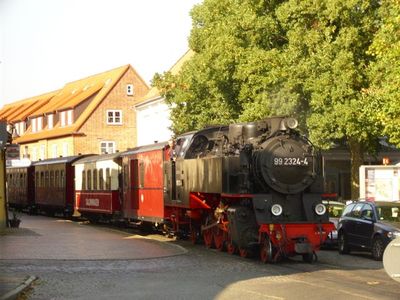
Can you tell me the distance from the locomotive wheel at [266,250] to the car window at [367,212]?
3224 mm

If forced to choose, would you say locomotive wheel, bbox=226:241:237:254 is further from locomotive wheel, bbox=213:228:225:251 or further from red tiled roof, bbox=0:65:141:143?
red tiled roof, bbox=0:65:141:143

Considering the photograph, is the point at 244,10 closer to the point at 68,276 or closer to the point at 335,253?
the point at 335,253

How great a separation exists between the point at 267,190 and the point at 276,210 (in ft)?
1.93

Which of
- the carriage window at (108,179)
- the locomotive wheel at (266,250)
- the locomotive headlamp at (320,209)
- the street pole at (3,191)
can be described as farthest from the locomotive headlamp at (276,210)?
the carriage window at (108,179)

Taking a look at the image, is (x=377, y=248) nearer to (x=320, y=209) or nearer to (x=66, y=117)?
(x=320, y=209)

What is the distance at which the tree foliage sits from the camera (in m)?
27.9

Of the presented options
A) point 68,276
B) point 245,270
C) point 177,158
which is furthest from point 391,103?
point 68,276

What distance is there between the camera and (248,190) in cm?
1709

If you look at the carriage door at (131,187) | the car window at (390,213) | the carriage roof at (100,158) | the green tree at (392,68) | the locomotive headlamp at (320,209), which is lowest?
the car window at (390,213)

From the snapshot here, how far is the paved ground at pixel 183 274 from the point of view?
11.6 meters

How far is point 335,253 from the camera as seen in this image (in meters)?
19.9

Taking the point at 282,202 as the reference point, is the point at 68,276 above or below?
below

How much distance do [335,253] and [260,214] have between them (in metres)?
4.10

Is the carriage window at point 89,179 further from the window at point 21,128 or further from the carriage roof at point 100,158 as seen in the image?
the window at point 21,128
